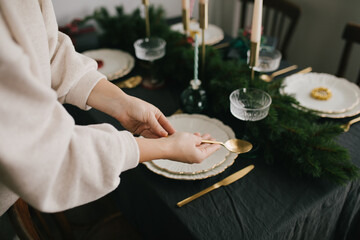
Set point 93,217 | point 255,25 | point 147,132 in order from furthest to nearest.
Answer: point 93,217 < point 147,132 < point 255,25

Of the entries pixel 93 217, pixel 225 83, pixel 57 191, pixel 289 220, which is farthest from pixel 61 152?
pixel 93 217

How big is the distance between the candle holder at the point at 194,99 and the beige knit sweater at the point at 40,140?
462 mm

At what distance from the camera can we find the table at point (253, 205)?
73cm

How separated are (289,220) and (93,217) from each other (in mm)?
1202

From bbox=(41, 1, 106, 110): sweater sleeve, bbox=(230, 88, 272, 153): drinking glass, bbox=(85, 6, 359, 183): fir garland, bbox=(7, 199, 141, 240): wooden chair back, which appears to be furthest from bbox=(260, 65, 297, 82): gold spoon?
bbox=(7, 199, 141, 240): wooden chair back

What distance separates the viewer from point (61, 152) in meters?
0.53

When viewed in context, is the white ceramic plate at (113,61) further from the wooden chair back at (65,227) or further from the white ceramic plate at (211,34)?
the wooden chair back at (65,227)

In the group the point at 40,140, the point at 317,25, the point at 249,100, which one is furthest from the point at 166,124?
the point at 317,25

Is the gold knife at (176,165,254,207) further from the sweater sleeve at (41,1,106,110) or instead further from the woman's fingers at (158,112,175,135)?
the sweater sleeve at (41,1,106,110)

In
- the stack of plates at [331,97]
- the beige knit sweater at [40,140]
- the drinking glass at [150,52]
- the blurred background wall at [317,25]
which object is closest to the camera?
the beige knit sweater at [40,140]

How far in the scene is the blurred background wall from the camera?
6.47ft

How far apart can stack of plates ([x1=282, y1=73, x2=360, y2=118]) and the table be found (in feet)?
0.35

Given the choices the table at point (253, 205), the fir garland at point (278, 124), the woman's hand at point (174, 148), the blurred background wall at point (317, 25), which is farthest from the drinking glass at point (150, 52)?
the blurred background wall at point (317, 25)

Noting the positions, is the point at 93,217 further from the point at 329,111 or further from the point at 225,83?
the point at 329,111
